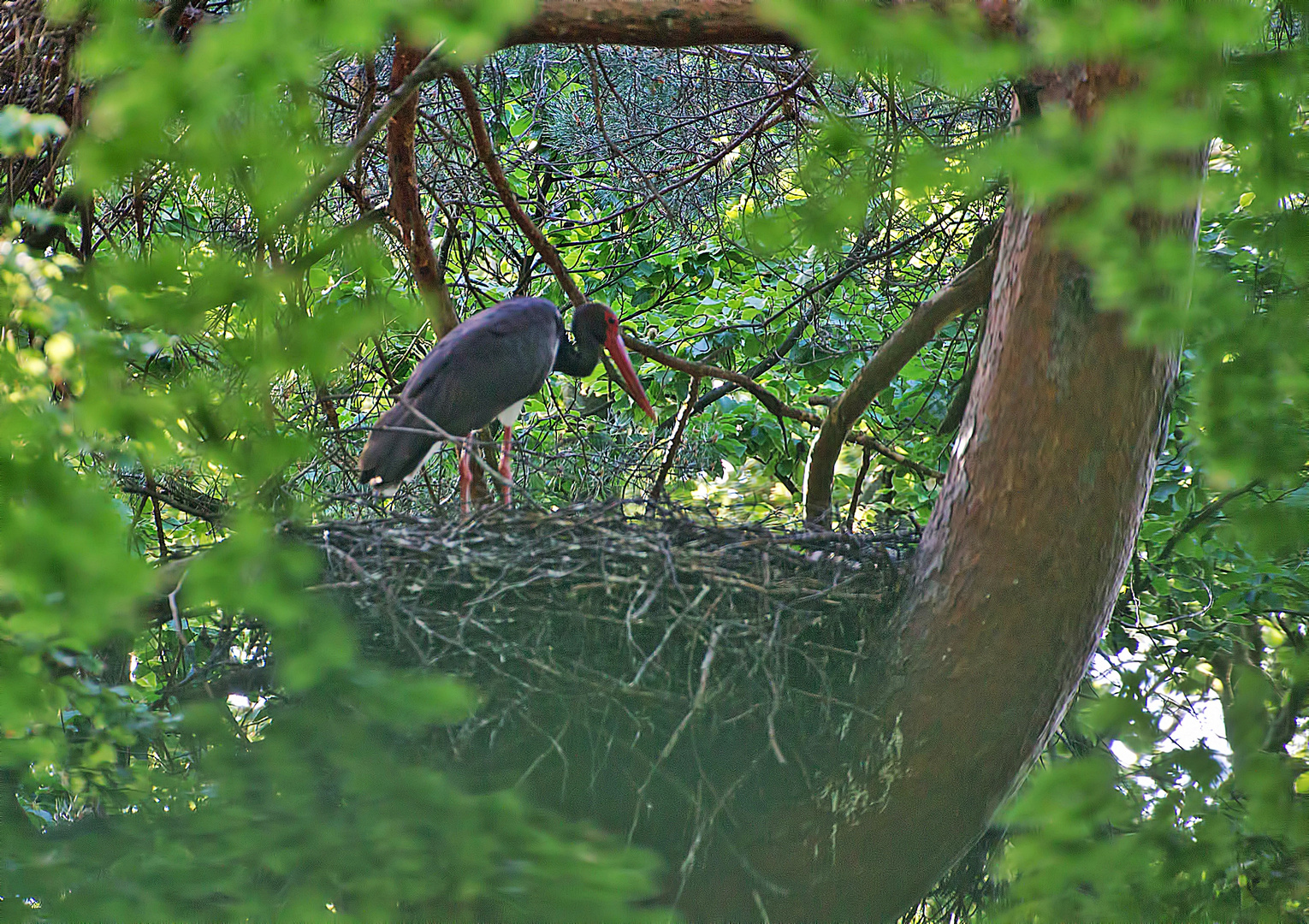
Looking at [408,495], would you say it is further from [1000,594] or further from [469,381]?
[1000,594]

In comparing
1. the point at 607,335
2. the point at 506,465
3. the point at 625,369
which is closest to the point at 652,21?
the point at 506,465

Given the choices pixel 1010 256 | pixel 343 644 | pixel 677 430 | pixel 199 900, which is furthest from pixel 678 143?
pixel 343 644

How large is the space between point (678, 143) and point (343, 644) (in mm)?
2692

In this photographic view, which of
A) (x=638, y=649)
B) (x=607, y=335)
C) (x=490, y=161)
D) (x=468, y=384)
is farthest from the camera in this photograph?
(x=607, y=335)

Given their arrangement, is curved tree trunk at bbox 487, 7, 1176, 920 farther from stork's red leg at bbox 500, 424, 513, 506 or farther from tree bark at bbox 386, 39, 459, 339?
stork's red leg at bbox 500, 424, 513, 506

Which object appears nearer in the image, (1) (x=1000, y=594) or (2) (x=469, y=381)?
(1) (x=1000, y=594)

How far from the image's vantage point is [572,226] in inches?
198

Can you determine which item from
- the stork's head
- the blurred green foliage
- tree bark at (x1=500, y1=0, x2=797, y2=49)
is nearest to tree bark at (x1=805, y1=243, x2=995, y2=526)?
the blurred green foliage

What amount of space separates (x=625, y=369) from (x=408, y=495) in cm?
103

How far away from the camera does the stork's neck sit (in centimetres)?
398

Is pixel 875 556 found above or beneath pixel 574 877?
above

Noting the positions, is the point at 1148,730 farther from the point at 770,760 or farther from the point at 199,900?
the point at 199,900

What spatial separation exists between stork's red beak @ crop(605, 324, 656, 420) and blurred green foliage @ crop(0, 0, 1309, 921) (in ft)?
0.46

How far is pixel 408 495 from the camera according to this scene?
3342mm
